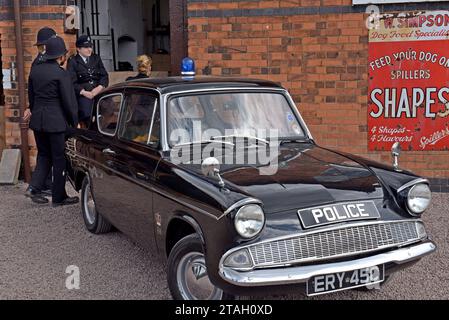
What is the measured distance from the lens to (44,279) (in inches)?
177

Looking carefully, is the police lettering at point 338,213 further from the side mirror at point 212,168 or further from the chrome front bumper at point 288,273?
the side mirror at point 212,168

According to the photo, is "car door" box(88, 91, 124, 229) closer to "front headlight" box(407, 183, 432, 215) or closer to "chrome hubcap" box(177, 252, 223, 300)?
"chrome hubcap" box(177, 252, 223, 300)

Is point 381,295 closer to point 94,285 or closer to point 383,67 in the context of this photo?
point 94,285

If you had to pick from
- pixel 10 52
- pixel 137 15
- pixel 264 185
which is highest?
pixel 137 15

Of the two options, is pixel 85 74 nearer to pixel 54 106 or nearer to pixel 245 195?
pixel 54 106

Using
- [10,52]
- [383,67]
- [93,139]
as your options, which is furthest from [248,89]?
[10,52]

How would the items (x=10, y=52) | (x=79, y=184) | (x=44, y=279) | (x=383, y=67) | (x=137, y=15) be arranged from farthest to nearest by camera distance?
(x=137, y=15) → (x=10, y=52) → (x=383, y=67) → (x=79, y=184) → (x=44, y=279)

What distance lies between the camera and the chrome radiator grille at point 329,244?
10.6 ft

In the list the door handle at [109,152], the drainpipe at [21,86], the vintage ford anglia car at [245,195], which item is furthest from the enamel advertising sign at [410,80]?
the drainpipe at [21,86]

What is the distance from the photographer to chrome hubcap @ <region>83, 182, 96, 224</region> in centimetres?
567

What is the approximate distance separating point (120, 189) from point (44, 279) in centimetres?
93

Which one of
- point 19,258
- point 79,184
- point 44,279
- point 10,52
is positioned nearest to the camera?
point 44,279

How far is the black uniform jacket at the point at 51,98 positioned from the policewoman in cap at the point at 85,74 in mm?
935
